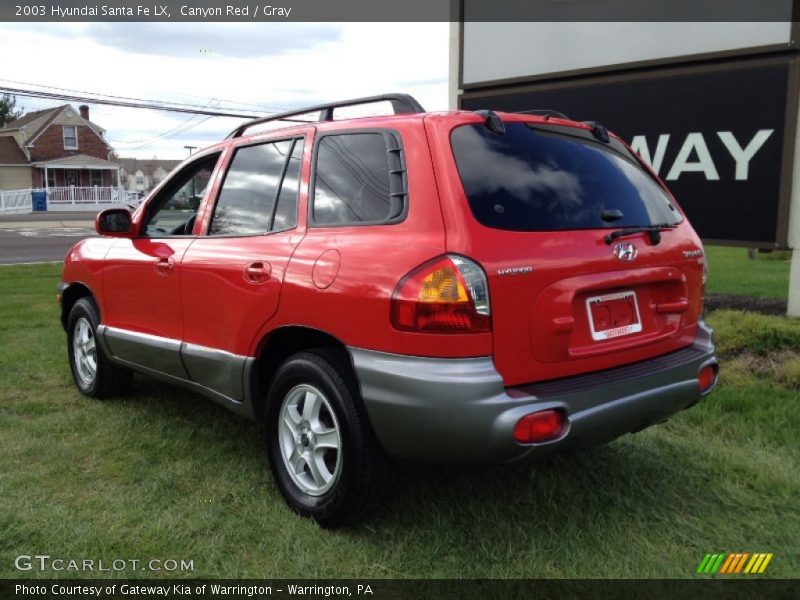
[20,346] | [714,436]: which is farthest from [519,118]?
[20,346]

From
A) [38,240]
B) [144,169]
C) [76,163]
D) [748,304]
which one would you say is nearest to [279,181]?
[748,304]

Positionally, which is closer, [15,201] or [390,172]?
[390,172]

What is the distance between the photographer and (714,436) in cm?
434

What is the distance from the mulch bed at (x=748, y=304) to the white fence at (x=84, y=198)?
127 feet

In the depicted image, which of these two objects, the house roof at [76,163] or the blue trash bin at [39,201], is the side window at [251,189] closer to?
the blue trash bin at [39,201]

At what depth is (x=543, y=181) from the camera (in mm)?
3066

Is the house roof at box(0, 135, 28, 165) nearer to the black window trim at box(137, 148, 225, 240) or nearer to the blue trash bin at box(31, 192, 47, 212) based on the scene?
the blue trash bin at box(31, 192, 47, 212)

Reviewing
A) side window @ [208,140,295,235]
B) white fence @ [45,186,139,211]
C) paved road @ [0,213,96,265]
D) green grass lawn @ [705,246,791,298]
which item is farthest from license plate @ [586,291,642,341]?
white fence @ [45,186,139,211]

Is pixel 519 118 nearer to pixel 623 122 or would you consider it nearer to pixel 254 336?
pixel 254 336

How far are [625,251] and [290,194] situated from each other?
1.60 metres

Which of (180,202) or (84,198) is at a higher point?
(180,202)

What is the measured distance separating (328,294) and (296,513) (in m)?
1.06

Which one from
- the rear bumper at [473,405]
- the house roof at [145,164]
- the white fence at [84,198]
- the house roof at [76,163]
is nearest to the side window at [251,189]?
the rear bumper at [473,405]

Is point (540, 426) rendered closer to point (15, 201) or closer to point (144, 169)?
point (15, 201)
